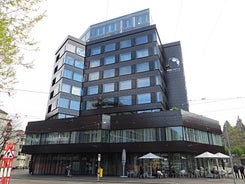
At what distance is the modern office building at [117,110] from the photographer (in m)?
29.7

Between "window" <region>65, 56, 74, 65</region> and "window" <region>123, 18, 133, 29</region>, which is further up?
"window" <region>123, 18, 133, 29</region>

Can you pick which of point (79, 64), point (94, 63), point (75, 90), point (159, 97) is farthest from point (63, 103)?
point (159, 97)

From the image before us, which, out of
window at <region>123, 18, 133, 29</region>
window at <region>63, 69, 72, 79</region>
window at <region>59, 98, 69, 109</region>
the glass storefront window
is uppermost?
window at <region>123, 18, 133, 29</region>

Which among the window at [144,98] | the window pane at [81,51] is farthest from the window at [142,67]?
the window pane at [81,51]

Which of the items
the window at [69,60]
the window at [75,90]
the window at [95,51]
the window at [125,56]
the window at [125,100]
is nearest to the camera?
the window at [125,100]

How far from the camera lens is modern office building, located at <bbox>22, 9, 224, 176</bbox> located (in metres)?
29.7

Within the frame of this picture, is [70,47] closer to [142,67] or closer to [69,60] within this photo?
[69,60]

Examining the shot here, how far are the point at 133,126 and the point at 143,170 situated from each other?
6.57m

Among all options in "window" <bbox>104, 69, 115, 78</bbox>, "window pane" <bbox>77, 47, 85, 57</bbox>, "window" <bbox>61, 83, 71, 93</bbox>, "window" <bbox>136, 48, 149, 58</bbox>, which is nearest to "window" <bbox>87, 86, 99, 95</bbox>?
"window" <bbox>104, 69, 115, 78</bbox>

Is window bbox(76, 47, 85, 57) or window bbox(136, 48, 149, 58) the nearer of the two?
window bbox(136, 48, 149, 58)

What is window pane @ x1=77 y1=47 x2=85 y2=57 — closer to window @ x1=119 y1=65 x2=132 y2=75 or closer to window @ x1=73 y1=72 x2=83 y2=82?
window @ x1=73 y1=72 x2=83 y2=82

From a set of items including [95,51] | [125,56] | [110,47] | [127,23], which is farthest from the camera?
[127,23]

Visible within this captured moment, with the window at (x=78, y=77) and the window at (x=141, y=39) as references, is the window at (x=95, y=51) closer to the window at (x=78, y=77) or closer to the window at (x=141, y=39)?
the window at (x=78, y=77)

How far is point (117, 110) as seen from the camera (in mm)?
37625
